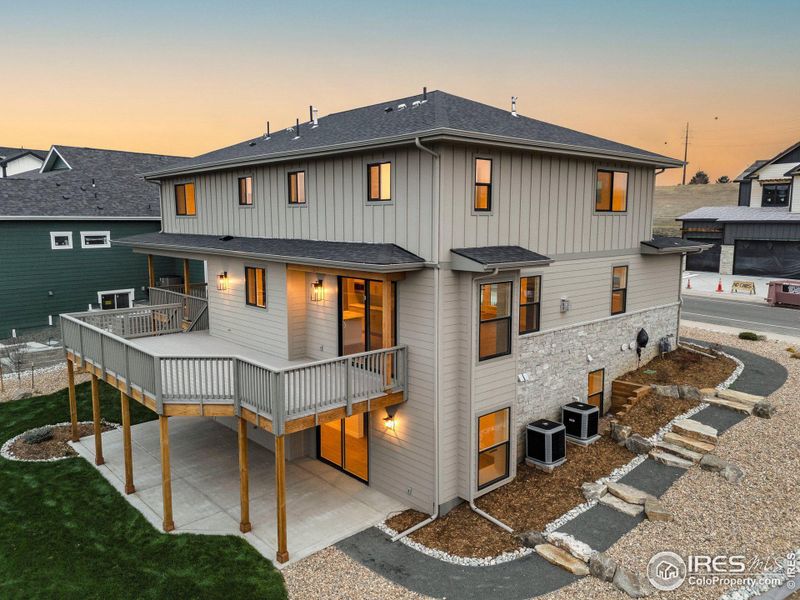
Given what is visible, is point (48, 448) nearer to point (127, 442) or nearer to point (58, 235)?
point (127, 442)

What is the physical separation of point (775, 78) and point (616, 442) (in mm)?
36976

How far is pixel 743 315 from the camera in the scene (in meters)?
26.9

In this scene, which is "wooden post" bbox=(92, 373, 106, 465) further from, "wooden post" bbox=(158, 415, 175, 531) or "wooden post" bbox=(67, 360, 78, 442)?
"wooden post" bbox=(158, 415, 175, 531)

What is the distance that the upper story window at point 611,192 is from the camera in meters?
14.0

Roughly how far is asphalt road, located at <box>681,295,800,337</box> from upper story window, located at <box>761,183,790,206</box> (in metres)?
14.6

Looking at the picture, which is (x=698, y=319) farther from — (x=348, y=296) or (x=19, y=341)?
(x=19, y=341)

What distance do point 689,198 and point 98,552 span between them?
336ft

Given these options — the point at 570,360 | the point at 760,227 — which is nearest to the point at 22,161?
the point at 570,360

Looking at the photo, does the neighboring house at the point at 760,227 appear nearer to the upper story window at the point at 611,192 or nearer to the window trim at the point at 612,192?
the window trim at the point at 612,192

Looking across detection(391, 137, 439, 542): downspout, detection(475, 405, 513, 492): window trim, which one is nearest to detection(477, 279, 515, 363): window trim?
detection(391, 137, 439, 542): downspout

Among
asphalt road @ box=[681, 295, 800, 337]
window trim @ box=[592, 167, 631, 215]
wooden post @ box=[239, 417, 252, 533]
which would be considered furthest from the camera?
asphalt road @ box=[681, 295, 800, 337]

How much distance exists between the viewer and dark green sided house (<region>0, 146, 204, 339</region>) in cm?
2364

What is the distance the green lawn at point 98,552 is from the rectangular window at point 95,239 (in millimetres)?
15669

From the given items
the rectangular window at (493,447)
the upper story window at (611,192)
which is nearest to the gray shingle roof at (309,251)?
the rectangular window at (493,447)
